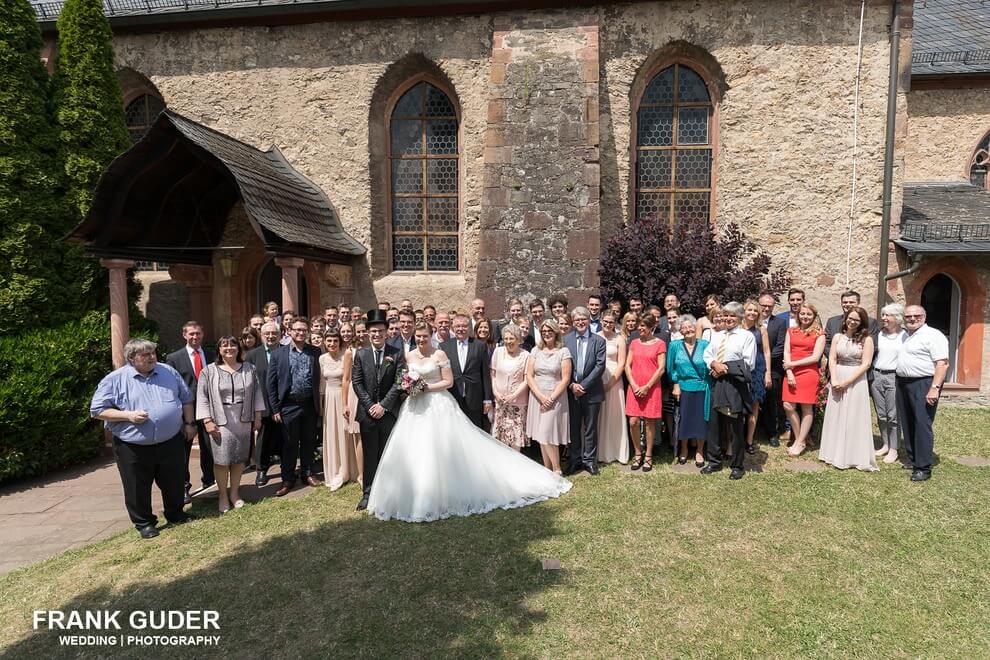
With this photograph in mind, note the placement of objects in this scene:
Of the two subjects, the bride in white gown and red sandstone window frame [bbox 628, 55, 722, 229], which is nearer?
the bride in white gown

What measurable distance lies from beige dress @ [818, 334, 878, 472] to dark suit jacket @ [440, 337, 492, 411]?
3.94 m

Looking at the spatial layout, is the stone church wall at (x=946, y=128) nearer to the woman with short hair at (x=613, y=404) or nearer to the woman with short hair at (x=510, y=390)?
the woman with short hair at (x=613, y=404)

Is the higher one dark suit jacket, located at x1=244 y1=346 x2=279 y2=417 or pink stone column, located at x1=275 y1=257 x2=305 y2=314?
pink stone column, located at x1=275 y1=257 x2=305 y2=314

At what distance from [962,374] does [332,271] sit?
12.1 meters

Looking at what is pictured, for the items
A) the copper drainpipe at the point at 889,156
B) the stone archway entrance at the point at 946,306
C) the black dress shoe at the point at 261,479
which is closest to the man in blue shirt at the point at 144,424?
the black dress shoe at the point at 261,479

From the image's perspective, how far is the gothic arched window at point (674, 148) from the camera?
9.81m

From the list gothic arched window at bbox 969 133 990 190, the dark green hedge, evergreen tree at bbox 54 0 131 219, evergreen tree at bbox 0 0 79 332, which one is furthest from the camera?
gothic arched window at bbox 969 133 990 190

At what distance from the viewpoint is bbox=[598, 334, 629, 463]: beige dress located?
19.6 ft

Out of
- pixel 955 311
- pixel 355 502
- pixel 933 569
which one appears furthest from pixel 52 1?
pixel 955 311

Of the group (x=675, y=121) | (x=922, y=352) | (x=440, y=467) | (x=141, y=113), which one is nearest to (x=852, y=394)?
(x=922, y=352)

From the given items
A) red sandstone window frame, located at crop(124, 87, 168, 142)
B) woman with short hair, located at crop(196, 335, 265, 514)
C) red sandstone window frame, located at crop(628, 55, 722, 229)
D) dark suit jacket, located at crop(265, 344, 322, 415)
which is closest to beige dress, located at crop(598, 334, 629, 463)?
dark suit jacket, located at crop(265, 344, 322, 415)

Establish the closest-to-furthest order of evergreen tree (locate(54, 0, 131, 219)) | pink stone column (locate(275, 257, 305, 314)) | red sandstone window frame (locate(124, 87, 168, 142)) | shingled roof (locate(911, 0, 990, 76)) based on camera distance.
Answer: pink stone column (locate(275, 257, 305, 314)) → evergreen tree (locate(54, 0, 131, 219)) → red sandstone window frame (locate(124, 87, 168, 142)) → shingled roof (locate(911, 0, 990, 76))

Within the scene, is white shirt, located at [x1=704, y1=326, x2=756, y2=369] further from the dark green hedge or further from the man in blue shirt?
the dark green hedge

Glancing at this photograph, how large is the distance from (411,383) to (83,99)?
7475mm
